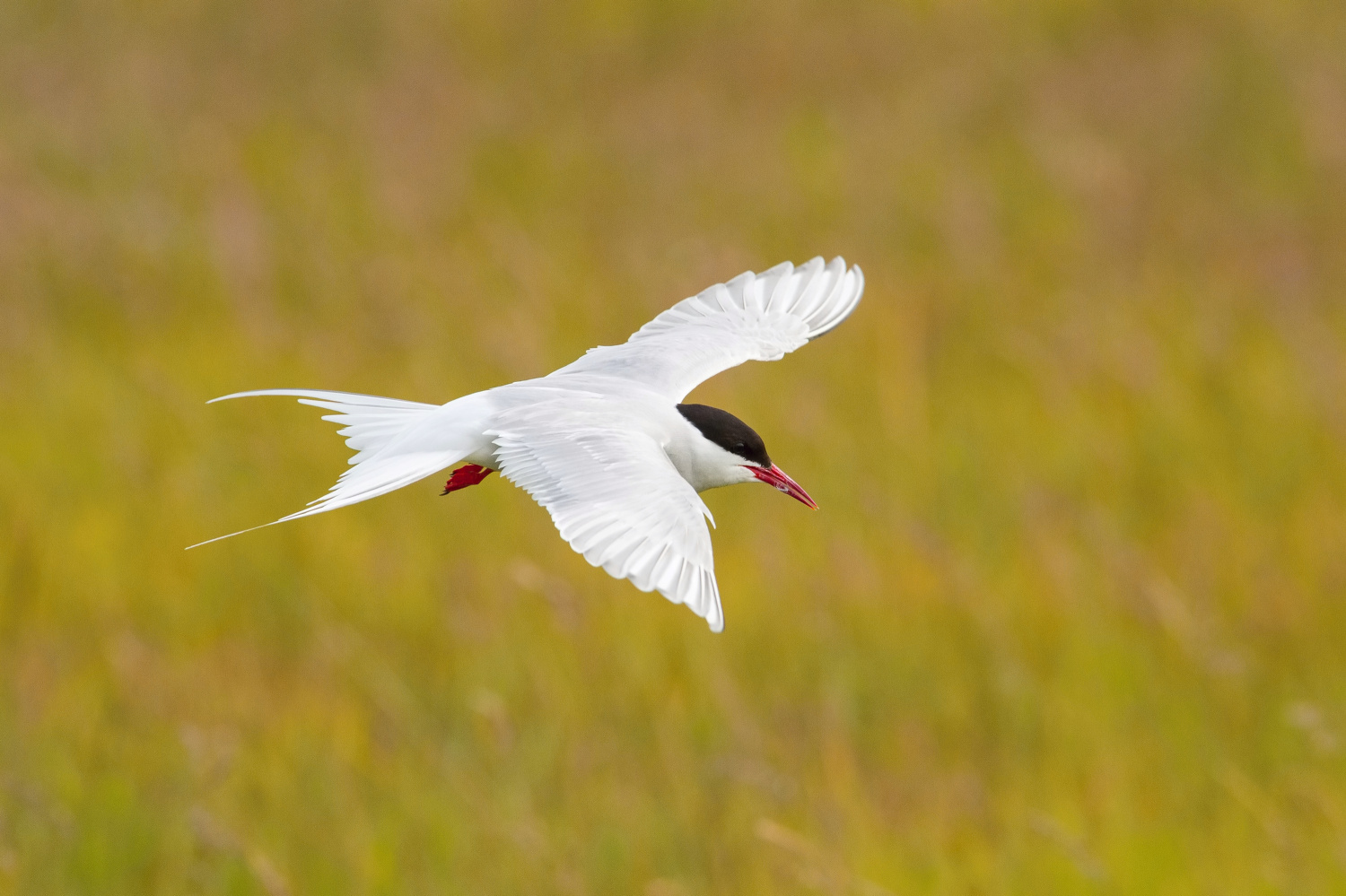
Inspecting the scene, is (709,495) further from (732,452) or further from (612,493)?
(612,493)

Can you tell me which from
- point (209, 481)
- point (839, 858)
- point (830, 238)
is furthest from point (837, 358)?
point (839, 858)

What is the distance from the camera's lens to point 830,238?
6926mm

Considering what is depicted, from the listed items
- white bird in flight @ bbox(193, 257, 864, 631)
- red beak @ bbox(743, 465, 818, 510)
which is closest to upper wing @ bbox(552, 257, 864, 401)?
white bird in flight @ bbox(193, 257, 864, 631)

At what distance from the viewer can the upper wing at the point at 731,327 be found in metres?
2.31

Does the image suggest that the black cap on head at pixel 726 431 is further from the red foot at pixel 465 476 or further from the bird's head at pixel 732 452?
the red foot at pixel 465 476

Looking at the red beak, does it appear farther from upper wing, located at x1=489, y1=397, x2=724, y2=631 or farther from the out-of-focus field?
the out-of-focus field

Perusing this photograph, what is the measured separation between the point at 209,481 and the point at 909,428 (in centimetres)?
225

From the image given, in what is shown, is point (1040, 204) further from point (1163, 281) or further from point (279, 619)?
point (279, 619)

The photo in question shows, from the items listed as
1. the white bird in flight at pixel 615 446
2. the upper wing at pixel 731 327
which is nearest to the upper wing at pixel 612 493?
the white bird in flight at pixel 615 446

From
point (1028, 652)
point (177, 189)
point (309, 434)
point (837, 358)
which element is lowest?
point (1028, 652)

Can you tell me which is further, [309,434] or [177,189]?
[177,189]

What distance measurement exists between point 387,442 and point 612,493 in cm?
46

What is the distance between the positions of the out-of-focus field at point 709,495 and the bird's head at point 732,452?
70 cm

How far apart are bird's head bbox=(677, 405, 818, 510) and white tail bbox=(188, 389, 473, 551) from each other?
1.22 feet
